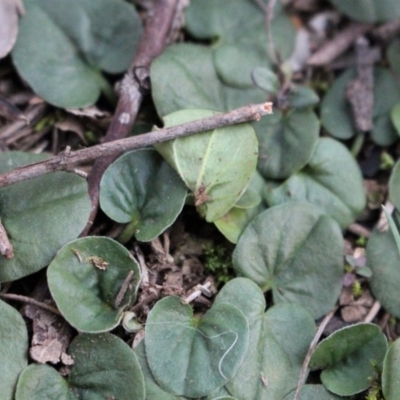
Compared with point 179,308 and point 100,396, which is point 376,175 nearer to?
point 179,308

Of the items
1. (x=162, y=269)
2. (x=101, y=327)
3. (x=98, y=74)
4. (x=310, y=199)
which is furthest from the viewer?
(x=98, y=74)

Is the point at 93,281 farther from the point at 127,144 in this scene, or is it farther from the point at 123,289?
the point at 127,144

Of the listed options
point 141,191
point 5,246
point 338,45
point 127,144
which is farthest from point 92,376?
point 338,45

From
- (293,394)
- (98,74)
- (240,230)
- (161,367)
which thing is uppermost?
(98,74)

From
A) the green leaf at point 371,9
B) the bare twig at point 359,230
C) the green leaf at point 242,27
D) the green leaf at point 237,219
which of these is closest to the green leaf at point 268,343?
the green leaf at point 237,219

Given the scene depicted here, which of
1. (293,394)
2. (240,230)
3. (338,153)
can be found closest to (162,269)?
(240,230)

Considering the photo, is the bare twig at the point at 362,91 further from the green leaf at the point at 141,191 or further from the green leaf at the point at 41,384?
the green leaf at the point at 41,384
